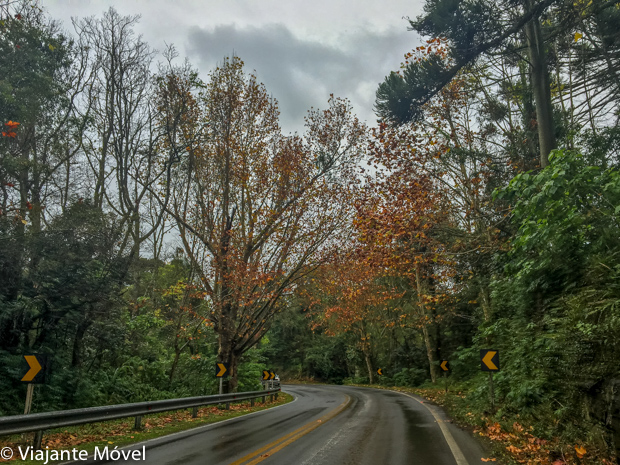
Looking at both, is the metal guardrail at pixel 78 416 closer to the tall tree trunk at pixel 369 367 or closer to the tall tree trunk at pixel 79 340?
the tall tree trunk at pixel 79 340

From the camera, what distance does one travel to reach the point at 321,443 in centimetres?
759

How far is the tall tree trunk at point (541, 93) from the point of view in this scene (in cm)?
1177

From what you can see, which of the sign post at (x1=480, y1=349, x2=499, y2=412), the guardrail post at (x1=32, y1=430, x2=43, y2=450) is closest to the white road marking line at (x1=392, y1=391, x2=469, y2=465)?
the sign post at (x1=480, y1=349, x2=499, y2=412)

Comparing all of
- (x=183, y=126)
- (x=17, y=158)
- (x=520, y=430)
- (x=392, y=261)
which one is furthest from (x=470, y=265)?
(x=17, y=158)

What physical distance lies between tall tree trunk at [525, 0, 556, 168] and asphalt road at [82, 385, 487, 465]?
326 inches

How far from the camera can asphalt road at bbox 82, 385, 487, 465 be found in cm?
626

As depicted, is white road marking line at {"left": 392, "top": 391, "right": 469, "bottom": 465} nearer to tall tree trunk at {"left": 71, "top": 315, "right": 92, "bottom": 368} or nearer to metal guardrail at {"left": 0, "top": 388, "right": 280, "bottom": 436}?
metal guardrail at {"left": 0, "top": 388, "right": 280, "bottom": 436}

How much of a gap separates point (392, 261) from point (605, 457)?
28.6 ft

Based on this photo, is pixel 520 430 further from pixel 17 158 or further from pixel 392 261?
pixel 17 158

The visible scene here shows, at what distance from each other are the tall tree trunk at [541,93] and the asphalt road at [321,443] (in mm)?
8269

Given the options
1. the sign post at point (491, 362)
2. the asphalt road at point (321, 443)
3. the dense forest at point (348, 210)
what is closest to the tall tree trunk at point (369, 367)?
the dense forest at point (348, 210)

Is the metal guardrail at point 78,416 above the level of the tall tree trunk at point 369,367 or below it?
above

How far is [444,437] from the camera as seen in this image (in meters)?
8.14

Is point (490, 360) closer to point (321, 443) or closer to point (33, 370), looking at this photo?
point (321, 443)
